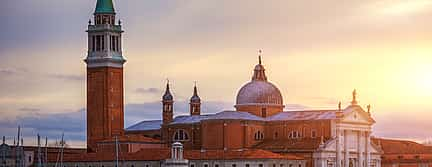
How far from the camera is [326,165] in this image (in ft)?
250

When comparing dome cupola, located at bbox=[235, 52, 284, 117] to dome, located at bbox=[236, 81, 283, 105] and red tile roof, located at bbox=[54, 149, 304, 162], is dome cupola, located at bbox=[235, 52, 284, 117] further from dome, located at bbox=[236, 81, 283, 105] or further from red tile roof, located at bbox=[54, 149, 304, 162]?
red tile roof, located at bbox=[54, 149, 304, 162]

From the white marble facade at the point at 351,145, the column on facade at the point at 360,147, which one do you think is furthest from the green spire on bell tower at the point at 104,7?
the column on facade at the point at 360,147

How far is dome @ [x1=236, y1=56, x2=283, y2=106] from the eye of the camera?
8144 centimetres

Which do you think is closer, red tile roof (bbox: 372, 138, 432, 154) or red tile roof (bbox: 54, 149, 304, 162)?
red tile roof (bbox: 54, 149, 304, 162)

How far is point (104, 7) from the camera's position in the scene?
261 ft

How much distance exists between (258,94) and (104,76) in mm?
10617

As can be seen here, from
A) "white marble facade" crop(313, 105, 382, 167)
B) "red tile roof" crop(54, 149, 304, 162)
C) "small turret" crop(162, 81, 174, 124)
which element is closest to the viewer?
"red tile roof" crop(54, 149, 304, 162)

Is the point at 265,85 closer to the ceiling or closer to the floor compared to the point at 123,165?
closer to the ceiling

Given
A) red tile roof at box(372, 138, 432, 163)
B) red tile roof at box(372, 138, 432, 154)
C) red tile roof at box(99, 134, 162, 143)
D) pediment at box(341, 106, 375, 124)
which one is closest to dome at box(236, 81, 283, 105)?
pediment at box(341, 106, 375, 124)

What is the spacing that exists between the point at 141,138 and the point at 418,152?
22.8 meters

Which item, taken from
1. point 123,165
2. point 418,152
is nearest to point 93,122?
point 123,165

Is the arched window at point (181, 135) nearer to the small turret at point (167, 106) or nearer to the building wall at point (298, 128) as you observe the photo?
the small turret at point (167, 106)

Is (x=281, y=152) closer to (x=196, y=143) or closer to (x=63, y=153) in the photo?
(x=196, y=143)

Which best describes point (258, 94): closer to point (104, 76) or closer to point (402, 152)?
point (104, 76)
